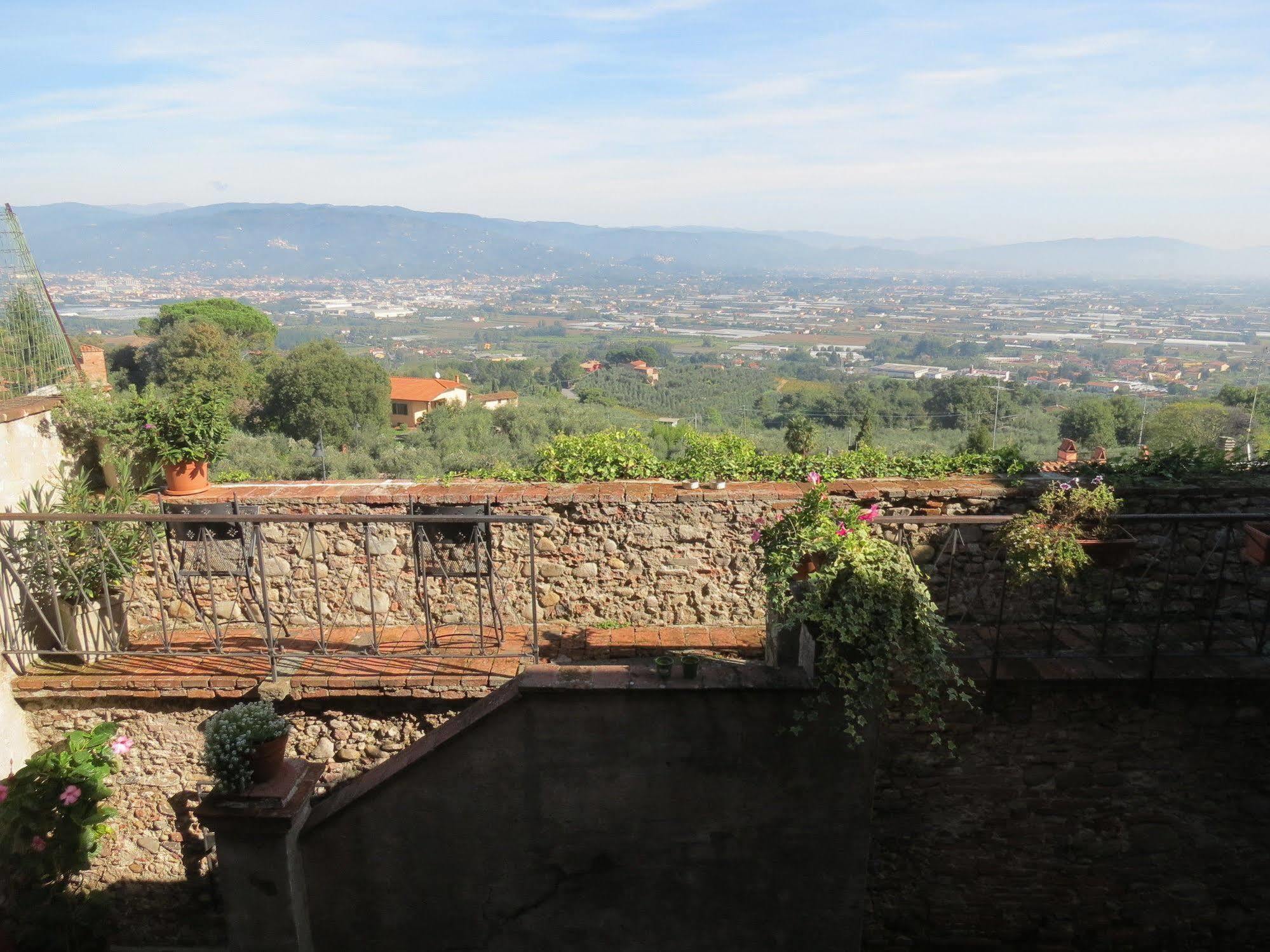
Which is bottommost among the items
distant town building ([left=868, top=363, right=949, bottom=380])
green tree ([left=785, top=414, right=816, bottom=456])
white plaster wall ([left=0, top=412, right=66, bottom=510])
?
distant town building ([left=868, top=363, right=949, bottom=380])

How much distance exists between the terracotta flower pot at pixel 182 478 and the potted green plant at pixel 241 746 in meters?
2.91

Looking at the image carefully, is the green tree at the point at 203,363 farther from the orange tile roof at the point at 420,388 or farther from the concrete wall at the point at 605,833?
the concrete wall at the point at 605,833

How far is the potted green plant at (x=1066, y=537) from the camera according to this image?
3680mm

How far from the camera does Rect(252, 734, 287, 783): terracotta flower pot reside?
10.9 feet

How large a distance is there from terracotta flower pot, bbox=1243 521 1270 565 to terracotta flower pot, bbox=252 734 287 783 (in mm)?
4556

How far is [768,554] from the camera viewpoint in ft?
11.6

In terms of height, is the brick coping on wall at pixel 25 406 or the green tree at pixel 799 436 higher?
the brick coping on wall at pixel 25 406

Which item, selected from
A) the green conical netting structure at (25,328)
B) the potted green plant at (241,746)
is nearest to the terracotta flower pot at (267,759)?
the potted green plant at (241,746)

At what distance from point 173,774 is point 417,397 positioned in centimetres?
3703

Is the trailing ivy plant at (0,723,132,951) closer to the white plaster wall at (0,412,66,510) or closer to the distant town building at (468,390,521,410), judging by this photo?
the white plaster wall at (0,412,66,510)

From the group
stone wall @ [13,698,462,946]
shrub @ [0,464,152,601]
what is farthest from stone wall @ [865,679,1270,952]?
shrub @ [0,464,152,601]

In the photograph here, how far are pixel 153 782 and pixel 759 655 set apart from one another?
3.66 meters

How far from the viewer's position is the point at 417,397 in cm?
4006

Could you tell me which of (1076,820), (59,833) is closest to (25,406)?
(59,833)
